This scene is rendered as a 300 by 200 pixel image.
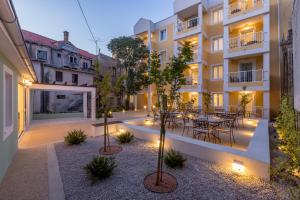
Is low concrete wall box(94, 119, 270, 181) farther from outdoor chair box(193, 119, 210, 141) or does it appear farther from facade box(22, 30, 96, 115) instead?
facade box(22, 30, 96, 115)

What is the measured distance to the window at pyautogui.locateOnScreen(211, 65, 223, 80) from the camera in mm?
15125

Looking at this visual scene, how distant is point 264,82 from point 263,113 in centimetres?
236

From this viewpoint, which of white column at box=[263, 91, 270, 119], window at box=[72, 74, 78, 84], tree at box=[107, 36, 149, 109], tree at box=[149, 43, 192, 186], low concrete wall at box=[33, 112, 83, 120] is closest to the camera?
tree at box=[149, 43, 192, 186]

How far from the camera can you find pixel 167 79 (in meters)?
3.64

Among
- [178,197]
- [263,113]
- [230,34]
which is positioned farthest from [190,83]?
[178,197]

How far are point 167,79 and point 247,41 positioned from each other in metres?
13.3

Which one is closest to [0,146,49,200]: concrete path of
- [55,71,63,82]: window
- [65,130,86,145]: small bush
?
[65,130,86,145]: small bush

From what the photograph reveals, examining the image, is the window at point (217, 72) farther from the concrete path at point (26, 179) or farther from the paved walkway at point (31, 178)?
the concrete path at point (26, 179)

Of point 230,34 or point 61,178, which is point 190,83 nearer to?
point 230,34

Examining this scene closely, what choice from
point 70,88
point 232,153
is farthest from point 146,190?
point 70,88

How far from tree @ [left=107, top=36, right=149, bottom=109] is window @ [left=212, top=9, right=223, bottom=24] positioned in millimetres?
8333

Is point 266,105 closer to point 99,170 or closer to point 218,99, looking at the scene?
point 218,99

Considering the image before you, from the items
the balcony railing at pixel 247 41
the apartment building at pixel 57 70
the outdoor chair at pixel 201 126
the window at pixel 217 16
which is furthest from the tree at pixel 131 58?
the outdoor chair at pixel 201 126

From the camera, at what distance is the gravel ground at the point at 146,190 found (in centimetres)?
320
